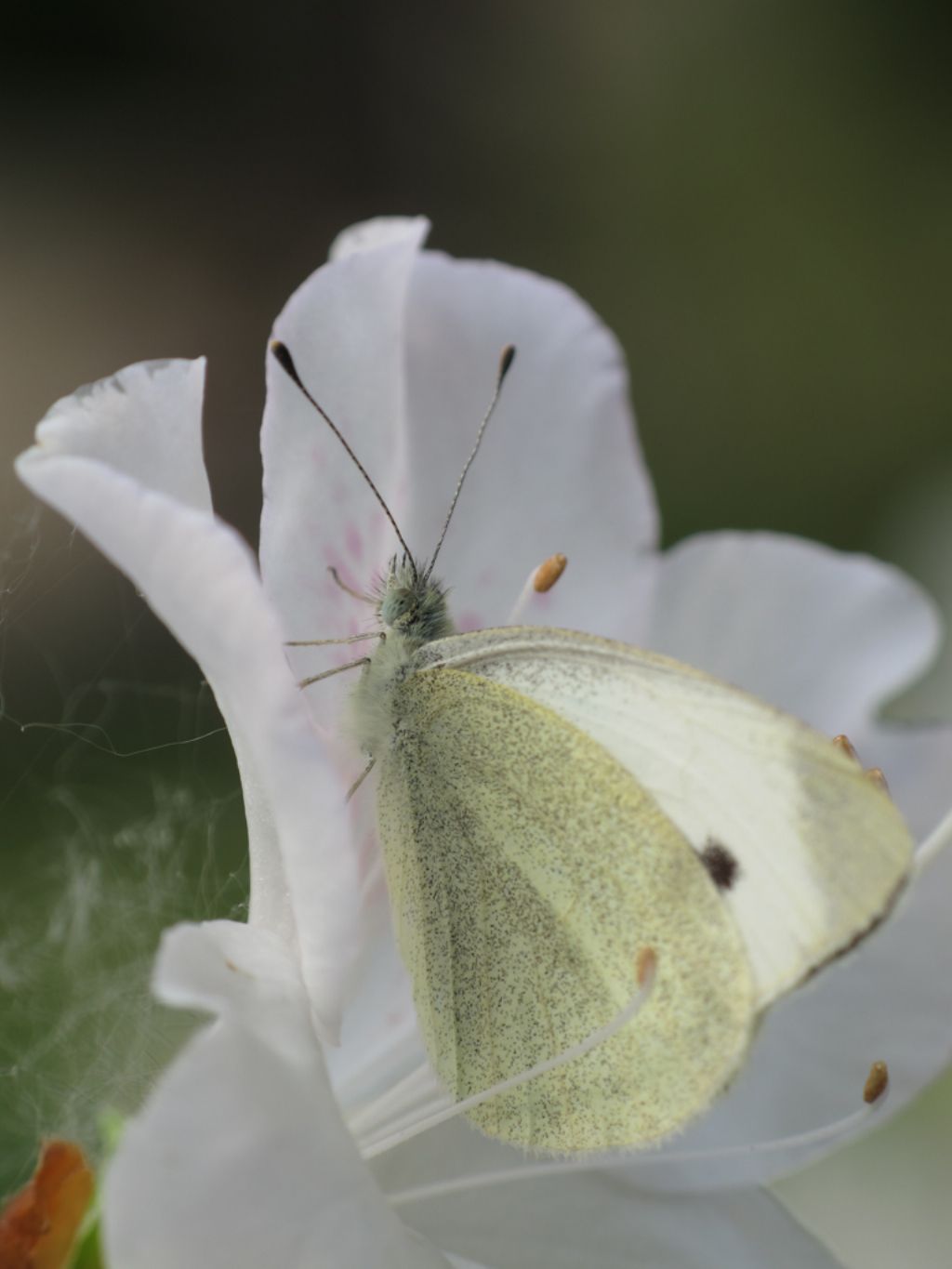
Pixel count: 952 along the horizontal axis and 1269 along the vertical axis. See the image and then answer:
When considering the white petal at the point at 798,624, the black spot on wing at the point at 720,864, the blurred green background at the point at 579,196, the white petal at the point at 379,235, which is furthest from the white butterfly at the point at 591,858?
the blurred green background at the point at 579,196

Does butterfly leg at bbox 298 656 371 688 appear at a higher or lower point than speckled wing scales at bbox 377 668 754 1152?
higher

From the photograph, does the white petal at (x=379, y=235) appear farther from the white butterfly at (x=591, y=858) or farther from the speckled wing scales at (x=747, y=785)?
the speckled wing scales at (x=747, y=785)

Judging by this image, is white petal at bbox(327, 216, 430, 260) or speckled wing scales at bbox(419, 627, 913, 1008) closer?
speckled wing scales at bbox(419, 627, 913, 1008)

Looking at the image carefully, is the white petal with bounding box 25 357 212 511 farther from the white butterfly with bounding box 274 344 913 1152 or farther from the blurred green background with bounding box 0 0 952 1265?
the blurred green background with bounding box 0 0 952 1265

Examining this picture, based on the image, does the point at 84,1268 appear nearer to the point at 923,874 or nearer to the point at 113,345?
the point at 923,874

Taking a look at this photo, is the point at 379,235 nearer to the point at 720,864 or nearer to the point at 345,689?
the point at 345,689

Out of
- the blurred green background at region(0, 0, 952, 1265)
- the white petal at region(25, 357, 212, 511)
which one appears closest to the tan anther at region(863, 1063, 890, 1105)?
the white petal at region(25, 357, 212, 511)

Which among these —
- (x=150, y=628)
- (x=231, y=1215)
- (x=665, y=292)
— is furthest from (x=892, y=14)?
(x=231, y=1215)
